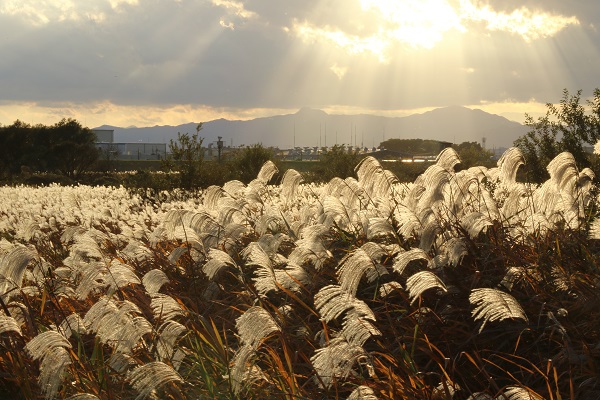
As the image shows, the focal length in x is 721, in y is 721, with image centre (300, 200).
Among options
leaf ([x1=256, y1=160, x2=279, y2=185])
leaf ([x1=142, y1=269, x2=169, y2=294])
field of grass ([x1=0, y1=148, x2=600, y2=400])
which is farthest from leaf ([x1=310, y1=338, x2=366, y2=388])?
leaf ([x1=256, y1=160, x2=279, y2=185])

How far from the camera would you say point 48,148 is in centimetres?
4553

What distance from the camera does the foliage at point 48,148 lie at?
1714 inches

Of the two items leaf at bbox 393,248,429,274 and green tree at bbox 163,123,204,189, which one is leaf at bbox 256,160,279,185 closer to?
leaf at bbox 393,248,429,274

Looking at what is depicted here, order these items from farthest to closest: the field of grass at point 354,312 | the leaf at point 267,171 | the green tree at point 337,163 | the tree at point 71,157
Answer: the tree at point 71,157
the green tree at point 337,163
the leaf at point 267,171
the field of grass at point 354,312

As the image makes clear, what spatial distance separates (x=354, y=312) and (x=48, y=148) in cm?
4482

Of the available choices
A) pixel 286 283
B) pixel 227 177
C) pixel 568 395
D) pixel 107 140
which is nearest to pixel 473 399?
pixel 568 395

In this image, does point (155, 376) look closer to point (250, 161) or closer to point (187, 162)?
point (187, 162)

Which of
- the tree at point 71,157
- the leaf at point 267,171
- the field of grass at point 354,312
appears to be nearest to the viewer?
the field of grass at point 354,312

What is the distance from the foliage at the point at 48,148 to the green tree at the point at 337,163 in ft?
65.7

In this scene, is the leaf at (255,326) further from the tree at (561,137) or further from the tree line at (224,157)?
the tree at (561,137)

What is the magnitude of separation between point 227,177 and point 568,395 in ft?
58.7

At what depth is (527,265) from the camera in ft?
17.7

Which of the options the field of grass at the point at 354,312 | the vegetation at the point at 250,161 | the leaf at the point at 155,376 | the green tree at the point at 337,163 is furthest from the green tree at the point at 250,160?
the leaf at the point at 155,376

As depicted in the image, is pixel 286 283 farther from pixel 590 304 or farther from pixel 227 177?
pixel 227 177
